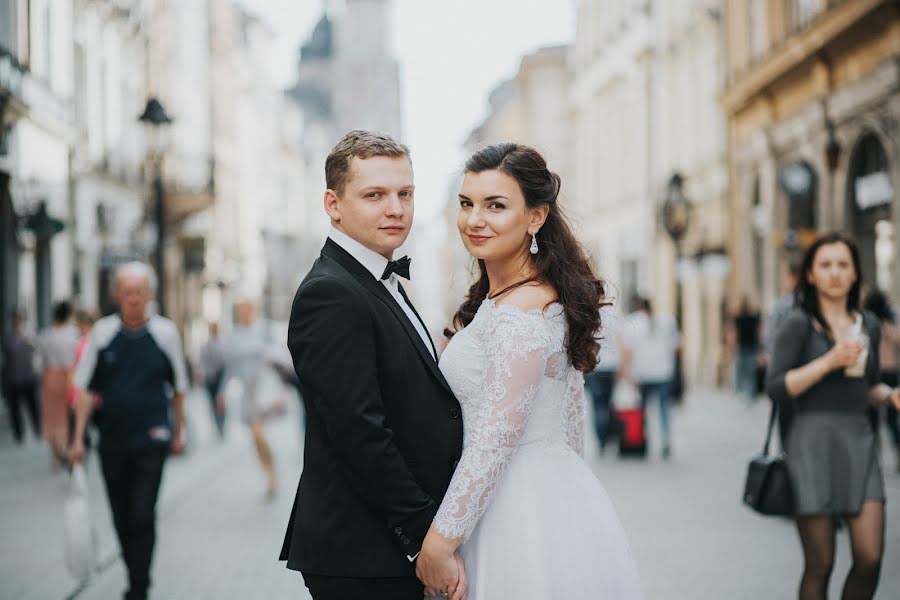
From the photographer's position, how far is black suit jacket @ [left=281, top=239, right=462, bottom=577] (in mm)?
3359

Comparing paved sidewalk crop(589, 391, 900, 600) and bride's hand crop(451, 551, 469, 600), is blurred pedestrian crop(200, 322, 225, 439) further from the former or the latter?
bride's hand crop(451, 551, 469, 600)

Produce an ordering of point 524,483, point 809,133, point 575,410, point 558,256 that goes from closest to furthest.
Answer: point 524,483
point 558,256
point 575,410
point 809,133

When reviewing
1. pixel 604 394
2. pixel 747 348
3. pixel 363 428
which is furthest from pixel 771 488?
pixel 747 348

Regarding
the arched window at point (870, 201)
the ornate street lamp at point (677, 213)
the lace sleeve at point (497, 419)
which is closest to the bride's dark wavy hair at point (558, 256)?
the lace sleeve at point (497, 419)

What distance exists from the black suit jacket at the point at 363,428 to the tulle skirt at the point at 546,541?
0.18 metres

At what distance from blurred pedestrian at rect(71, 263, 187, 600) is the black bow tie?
12.1 ft

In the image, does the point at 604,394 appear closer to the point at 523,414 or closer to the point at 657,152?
the point at 523,414

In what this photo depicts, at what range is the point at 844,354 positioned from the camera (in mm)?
5176

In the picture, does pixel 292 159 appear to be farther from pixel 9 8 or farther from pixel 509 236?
pixel 509 236

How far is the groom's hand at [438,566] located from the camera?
337 centimetres

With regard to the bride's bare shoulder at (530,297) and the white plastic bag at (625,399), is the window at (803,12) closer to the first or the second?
the white plastic bag at (625,399)

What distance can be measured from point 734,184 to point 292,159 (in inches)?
2284

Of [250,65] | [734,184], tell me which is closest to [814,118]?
[734,184]

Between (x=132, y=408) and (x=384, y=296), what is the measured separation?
3.93m
